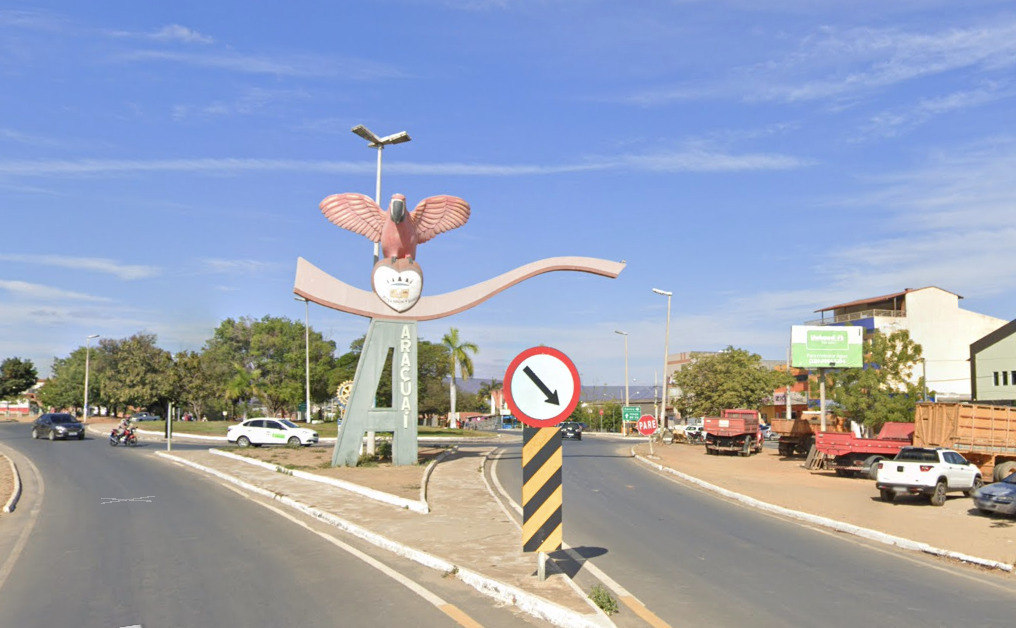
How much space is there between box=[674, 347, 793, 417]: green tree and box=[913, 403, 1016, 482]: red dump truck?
29.9 metres

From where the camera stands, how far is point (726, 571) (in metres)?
10.9

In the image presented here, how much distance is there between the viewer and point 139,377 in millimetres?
77688

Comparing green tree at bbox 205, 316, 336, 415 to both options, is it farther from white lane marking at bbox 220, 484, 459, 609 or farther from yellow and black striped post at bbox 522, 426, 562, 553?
yellow and black striped post at bbox 522, 426, 562, 553

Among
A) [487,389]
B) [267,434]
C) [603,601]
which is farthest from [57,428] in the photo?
[487,389]

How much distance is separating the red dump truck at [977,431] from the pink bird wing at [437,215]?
17693mm

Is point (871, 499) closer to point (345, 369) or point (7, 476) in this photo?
point (7, 476)

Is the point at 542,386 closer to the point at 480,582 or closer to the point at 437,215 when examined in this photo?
the point at 480,582

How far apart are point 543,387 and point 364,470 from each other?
17780 millimetres

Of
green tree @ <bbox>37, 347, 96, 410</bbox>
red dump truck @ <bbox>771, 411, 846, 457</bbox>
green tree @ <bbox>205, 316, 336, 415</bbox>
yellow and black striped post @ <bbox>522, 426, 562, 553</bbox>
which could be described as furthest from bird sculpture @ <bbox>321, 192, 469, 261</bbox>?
green tree @ <bbox>37, 347, 96, 410</bbox>

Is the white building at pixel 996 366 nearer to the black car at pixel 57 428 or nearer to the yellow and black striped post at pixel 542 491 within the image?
the yellow and black striped post at pixel 542 491

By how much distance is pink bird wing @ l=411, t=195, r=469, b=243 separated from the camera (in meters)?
27.9

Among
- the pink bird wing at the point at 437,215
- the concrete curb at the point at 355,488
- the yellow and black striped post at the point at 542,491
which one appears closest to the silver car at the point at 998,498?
the concrete curb at the point at 355,488

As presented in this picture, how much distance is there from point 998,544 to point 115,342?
9241cm

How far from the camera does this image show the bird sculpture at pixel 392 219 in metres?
27.2
